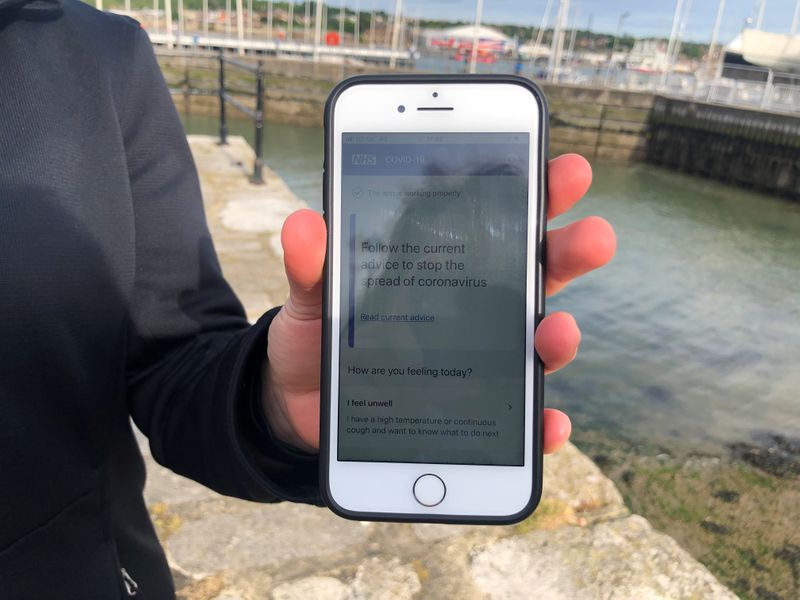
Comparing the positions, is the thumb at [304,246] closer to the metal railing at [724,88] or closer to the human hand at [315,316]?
the human hand at [315,316]

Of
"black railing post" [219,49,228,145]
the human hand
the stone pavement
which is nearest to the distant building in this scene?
"black railing post" [219,49,228,145]

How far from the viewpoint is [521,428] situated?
3.01 ft

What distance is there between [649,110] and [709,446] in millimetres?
14511

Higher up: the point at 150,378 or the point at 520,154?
the point at 520,154

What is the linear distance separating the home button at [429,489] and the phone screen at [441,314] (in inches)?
1.0

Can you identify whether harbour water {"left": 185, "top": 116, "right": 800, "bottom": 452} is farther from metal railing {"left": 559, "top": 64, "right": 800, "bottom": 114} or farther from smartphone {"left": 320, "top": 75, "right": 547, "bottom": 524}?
metal railing {"left": 559, "top": 64, "right": 800, "bottom": 114}

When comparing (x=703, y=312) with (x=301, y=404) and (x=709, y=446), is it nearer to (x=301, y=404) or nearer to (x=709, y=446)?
(x=709, y=446)

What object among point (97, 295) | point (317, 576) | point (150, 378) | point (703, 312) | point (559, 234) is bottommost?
point (703, 312)

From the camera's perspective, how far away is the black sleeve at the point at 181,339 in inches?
35.9

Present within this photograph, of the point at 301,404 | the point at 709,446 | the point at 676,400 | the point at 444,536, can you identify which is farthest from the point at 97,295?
the point at 676,400

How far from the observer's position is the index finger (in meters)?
0.82

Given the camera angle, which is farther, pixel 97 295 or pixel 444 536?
pixel 444 536

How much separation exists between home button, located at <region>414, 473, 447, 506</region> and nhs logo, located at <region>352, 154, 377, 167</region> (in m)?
0.46

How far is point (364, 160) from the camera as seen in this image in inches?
37.8
